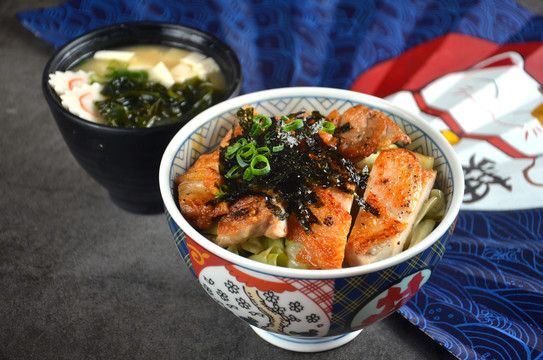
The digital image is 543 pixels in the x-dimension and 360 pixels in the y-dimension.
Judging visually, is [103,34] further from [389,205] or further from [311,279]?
[311,279]

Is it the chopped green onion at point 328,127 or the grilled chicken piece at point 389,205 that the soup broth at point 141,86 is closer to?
the chopped green onion at point 328,127

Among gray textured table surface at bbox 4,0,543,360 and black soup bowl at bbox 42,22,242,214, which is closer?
gray textured table surface at bbox 4,0,543,360

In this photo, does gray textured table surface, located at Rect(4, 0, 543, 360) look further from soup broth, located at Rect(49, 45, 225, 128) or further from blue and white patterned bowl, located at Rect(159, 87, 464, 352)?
soup broth, located at Rect(49, 45, 225, 128)

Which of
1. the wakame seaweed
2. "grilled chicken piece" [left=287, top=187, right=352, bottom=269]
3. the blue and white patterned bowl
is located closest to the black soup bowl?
the wakame seaweed

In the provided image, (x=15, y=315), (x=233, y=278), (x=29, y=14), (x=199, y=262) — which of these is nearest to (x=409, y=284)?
(x=233, y=278)

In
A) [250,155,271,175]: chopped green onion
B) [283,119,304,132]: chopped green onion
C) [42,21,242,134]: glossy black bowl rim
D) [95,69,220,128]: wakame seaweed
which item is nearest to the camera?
[250,155,271,175]: chopped green onion

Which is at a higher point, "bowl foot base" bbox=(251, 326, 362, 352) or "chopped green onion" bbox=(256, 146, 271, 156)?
"chopped green onion" bbox=(256, 146, 271, 156)
